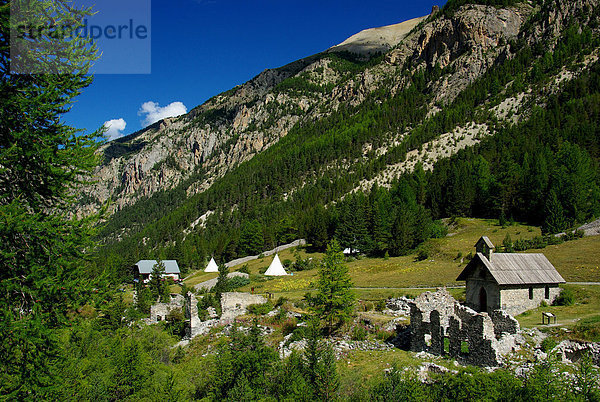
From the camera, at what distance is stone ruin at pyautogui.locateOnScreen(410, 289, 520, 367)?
16.5 m

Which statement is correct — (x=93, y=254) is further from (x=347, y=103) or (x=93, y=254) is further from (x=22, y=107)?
(x=347, y=103)

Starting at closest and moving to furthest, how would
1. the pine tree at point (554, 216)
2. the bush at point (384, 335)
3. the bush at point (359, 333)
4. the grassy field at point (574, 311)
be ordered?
the grassy field at point (574, 311), the bush at point (384, 335), the bush at point (359, 333), the pine tree at point (554, 216)

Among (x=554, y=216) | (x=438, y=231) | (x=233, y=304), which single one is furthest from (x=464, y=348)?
(x=438, y=231)

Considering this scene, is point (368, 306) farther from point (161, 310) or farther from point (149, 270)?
point (149, 270)

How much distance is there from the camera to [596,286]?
29594 mm

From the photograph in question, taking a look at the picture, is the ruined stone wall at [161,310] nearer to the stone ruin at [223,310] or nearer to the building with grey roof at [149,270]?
the stone ruin at [223,310]

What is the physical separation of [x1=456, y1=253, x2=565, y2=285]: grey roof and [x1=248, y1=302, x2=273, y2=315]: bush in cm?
1722

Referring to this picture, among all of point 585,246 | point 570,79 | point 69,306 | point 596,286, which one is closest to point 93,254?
point 69,306

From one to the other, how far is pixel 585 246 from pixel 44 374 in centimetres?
5213

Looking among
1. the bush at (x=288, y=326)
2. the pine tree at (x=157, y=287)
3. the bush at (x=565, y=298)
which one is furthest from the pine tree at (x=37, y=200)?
the pine tree at (x=157, y=287)

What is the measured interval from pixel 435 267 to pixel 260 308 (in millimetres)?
24838

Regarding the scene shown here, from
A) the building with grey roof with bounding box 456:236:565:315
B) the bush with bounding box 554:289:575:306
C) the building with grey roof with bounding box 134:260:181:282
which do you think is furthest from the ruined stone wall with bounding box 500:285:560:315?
the building with grey roof with bounding box 134:260:181:282

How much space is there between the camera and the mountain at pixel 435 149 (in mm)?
72812

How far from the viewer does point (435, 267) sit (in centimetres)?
4741
